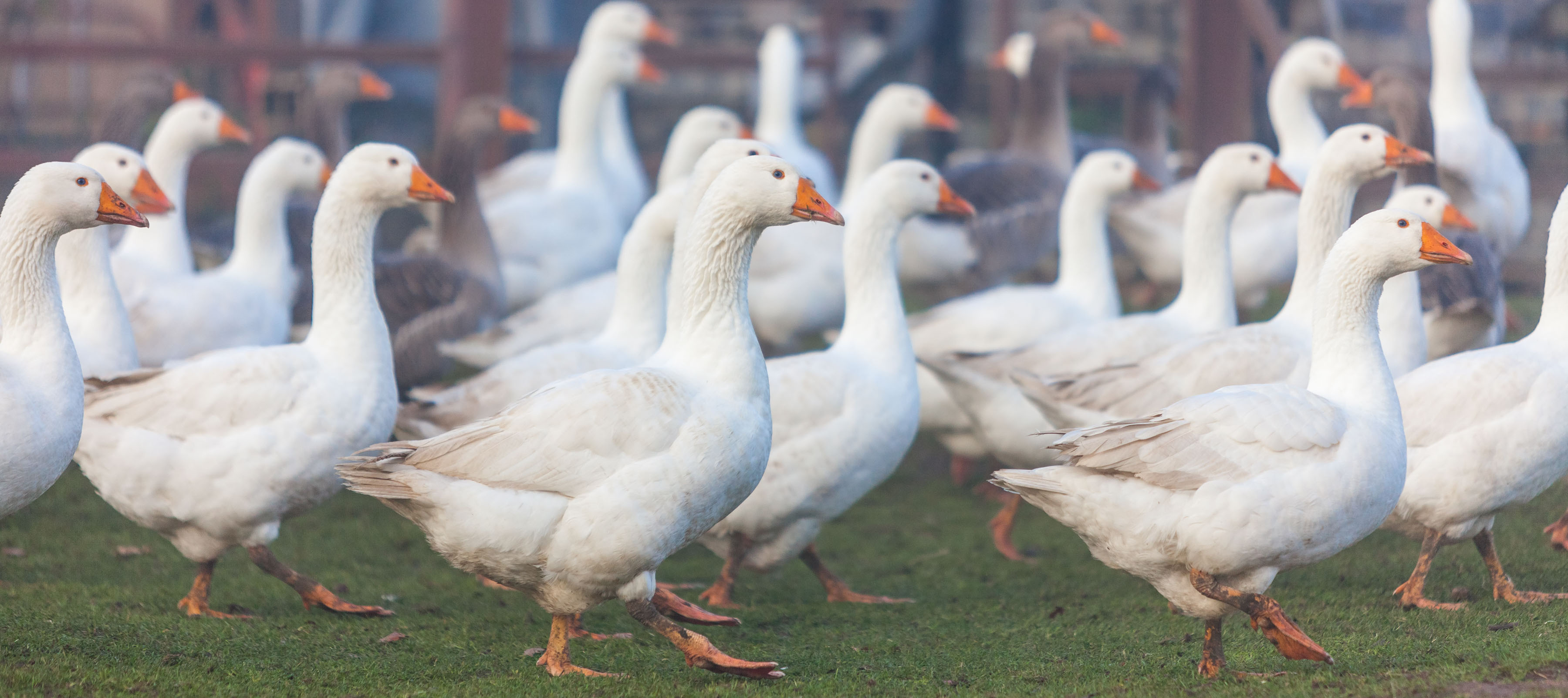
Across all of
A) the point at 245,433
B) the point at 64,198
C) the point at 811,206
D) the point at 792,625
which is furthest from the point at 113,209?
the point at 792,625

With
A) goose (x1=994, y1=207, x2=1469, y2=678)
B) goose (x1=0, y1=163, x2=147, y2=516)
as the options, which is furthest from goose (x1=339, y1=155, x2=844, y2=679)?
goose (x1=994, y1=207, x2=1469, y2=678)

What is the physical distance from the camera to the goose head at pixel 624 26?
10.5 meters

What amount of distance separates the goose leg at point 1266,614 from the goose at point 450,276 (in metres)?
4.28

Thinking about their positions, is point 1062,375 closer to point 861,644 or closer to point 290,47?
point 861,644

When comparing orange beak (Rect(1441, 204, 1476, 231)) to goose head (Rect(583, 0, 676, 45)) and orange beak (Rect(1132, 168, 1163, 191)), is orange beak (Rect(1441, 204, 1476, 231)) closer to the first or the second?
orange beak (Rect(1132, 168, 1163, 191))

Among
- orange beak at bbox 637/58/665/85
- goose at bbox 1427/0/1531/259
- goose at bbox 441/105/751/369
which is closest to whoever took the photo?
goose at bbox 441/105/751/369

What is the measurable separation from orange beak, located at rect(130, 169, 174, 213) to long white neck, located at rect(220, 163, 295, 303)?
616 mm

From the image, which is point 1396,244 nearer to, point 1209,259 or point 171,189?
point 1209,259

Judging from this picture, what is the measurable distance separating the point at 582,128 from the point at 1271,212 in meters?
4.52

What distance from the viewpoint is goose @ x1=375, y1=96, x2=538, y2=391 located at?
740 cm

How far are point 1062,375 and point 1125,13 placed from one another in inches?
406

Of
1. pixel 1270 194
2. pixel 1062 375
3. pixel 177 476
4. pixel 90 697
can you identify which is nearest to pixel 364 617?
pixel 177 476

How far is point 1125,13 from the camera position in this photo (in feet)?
49.9

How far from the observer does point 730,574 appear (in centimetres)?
551
